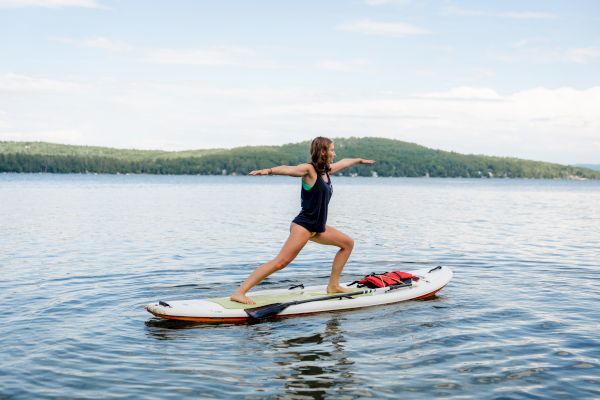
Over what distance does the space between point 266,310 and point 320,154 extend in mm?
3085

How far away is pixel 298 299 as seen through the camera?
12.4 metres

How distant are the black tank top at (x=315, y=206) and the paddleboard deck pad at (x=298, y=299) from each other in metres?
1.70

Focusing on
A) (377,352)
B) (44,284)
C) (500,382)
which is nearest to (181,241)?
(44,284)

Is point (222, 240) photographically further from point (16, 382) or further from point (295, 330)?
point (16, 382)

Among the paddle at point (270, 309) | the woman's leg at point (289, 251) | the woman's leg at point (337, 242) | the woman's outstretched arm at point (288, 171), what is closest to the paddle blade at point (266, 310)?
the paddle at point (270, 309)

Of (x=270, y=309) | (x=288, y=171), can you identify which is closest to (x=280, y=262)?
(x=270, y=309)

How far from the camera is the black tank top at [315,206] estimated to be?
11.4 m

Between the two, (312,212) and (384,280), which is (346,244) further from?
(384,280)

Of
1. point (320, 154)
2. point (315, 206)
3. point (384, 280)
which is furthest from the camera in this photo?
point (384, 280)

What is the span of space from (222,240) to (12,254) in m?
8.87

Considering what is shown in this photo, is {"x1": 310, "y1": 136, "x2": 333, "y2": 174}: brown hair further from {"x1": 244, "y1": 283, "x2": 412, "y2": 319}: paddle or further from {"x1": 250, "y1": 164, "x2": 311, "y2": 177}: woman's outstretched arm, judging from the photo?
{"x1": 244, "y1": 283, "x2": 412, "y2": 319}: paddle

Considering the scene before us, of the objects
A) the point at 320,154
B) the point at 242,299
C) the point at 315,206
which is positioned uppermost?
the point at 320,154

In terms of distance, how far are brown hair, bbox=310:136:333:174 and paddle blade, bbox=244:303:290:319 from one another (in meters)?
2.68

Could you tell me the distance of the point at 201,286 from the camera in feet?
50.8
